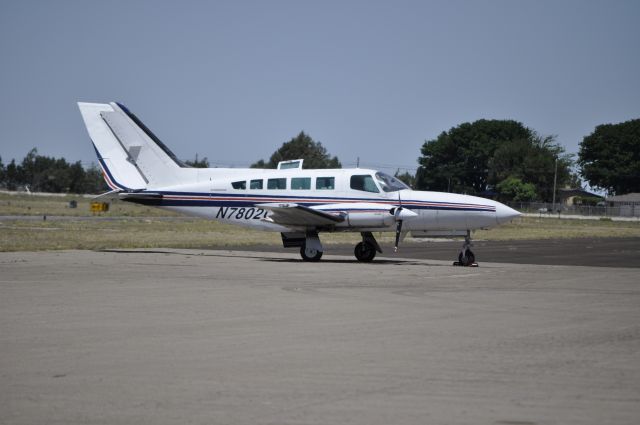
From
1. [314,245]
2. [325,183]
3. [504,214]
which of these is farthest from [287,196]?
[504,214]

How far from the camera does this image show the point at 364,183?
24.6m

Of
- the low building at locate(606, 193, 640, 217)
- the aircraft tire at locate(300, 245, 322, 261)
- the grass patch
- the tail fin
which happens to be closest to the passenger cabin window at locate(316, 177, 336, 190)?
the aircraft tire at locate(300, 245, 322, 261)

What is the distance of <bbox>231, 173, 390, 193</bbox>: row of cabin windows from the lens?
24.6 metres

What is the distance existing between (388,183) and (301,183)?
258 cm

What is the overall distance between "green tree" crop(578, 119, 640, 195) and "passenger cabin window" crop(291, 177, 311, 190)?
121991 mm

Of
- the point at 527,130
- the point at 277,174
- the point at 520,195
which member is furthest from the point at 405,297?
the point at 527,130

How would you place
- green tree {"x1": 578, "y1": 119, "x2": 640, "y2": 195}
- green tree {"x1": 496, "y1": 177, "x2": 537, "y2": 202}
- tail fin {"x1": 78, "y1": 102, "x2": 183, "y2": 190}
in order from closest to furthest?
tail fin {"x1": 78, "y1": 102, "x2": 183, "y2": 190}, green tree {"x1": 496, "y1": 177, "x2": 537, "y2": 202}, green tree {"x1": 578, "y1": 119, "x2": 640, "y2": 195}

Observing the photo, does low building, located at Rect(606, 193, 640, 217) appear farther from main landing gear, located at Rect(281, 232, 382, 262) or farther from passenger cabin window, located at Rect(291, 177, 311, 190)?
passenger cabin window, located at Rect(291, 177, 311, 190)

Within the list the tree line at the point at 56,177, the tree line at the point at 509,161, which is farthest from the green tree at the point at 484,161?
the tree line at the point at 56,177

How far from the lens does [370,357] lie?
9047 mm

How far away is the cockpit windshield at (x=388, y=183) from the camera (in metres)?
24.5

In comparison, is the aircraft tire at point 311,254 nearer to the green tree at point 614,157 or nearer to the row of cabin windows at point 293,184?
the row of cabin windows at point 293,184

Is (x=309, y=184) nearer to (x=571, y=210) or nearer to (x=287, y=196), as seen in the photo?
(x=287, y=196)

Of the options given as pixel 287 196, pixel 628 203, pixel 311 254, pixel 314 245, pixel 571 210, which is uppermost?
pixel 628 203
